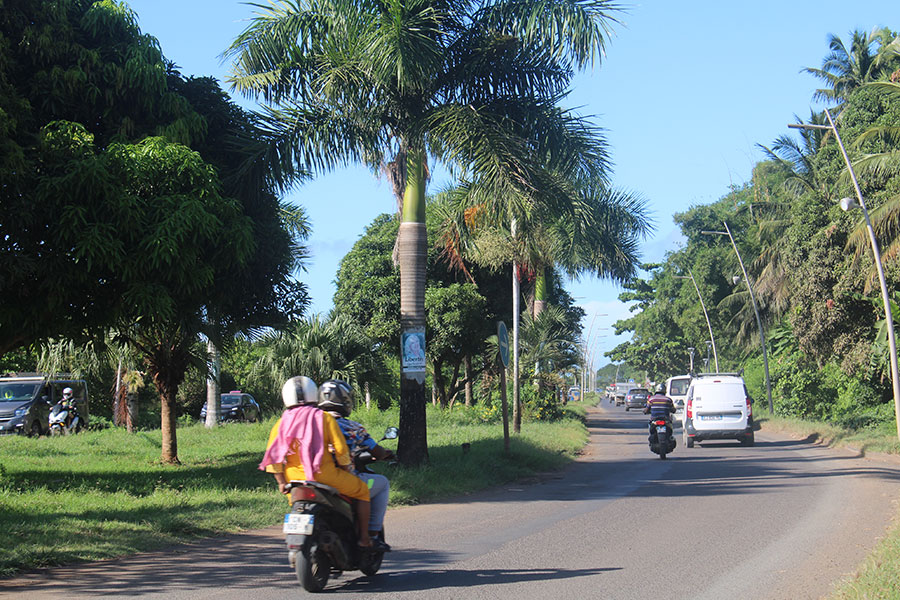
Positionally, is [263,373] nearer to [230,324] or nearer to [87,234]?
[230,324]

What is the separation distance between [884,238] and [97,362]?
2115 centimetres

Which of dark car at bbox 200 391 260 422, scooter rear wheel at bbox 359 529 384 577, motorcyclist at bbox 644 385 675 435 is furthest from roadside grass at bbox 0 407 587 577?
dark car at bbox 200 391 260 422

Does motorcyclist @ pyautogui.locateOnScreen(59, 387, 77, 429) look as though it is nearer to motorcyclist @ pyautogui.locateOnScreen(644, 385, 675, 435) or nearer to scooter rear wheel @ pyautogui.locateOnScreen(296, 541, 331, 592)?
motorcyclist @ pyautogui.locateOnScreen(644, 385, 675, 435)

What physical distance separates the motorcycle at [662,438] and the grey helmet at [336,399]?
48.9ft

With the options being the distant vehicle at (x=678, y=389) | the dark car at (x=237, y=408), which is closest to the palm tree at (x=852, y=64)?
the distant vehicle at (x=678, y=389)

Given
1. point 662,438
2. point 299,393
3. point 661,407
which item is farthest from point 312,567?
point 661,407

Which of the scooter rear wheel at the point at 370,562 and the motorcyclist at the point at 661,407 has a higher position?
the motorcyclist at the point at 661,407

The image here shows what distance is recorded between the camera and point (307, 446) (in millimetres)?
6648

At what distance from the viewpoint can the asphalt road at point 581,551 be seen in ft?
22.9

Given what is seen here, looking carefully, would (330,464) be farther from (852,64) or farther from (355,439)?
(852,64)

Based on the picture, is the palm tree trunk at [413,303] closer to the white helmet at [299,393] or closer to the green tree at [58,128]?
the green tree at [58,128]

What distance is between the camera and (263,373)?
100 feet

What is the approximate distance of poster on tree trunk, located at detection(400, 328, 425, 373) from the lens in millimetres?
→ 15297

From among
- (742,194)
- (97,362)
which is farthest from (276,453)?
(742,194)
